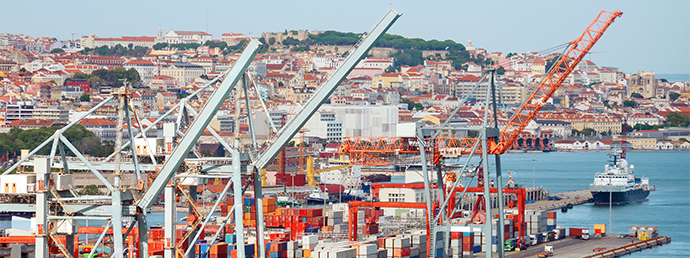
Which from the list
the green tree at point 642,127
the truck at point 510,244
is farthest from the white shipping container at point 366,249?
the green tree at point 642,127

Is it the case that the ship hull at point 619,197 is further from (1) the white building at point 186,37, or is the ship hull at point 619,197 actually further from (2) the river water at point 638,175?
(1) the white building at point 186,37

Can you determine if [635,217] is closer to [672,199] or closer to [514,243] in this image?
[672,199]

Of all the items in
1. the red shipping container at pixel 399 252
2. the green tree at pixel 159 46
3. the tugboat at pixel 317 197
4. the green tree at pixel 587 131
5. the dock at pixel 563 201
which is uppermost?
the green tree at pixel 159 46

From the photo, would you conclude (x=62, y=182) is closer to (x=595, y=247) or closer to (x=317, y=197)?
(x=595, y=247)

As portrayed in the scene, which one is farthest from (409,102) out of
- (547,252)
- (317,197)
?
(547,252)

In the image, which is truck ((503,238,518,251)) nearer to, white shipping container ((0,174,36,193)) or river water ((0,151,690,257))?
river water ((0,151,690,257))
